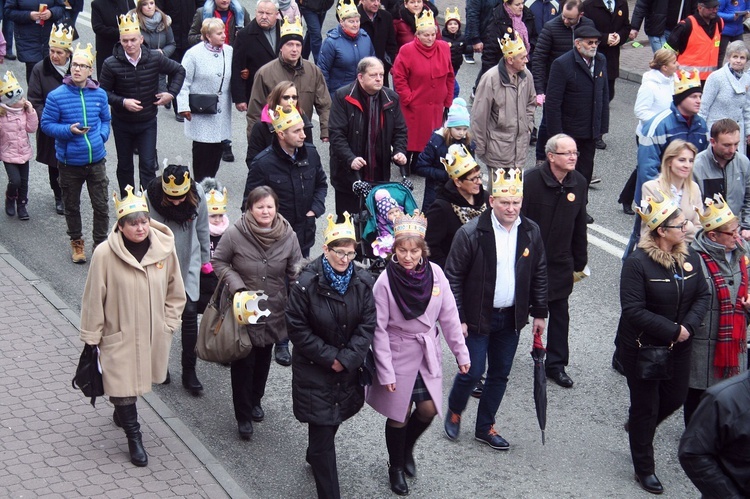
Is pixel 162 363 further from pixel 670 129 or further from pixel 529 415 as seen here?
pixel 670 129

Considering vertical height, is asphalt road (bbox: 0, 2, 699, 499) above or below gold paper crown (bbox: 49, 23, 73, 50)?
below

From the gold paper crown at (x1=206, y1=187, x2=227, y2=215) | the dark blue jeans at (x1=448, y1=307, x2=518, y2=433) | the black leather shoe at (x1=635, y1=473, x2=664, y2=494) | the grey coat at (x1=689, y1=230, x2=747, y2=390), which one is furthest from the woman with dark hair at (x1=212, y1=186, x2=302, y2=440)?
the grey coat at (x1=689, y1=230, x2=747, y2=390)

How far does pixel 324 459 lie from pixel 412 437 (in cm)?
76

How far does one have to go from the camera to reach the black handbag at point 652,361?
25.0 ft

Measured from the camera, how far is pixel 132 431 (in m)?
7.82

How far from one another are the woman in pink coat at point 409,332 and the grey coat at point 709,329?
1.70m

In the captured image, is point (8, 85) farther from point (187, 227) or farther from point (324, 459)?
point (324, 459)

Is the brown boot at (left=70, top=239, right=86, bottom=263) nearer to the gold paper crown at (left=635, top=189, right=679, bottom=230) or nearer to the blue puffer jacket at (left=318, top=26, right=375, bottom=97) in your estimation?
the blue puffer jacket at (left=318, top=26, right=375, bottom=97)

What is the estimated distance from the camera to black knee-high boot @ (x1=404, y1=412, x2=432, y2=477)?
25.2ft

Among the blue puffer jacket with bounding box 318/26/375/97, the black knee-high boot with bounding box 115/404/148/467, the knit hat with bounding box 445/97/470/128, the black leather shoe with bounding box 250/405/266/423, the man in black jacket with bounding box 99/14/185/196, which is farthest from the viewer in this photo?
the blue puffer jacket with bounding box 318/26/375/97

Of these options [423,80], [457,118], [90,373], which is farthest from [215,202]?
[423,80]

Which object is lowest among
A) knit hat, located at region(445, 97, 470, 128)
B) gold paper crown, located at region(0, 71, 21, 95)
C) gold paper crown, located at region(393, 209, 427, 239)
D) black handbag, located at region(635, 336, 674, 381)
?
black handbag, located at region(635, 336, 674, 381)

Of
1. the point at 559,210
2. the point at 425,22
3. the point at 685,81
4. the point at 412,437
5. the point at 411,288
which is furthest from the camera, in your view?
the point at 425,22

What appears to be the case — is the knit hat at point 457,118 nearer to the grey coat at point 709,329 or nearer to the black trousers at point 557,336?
the black trousers at point 557,336
